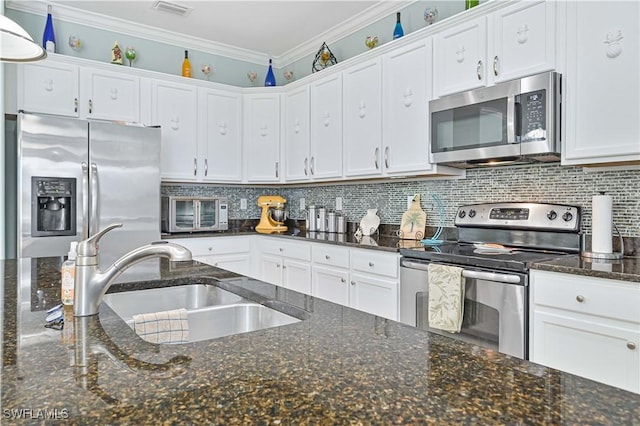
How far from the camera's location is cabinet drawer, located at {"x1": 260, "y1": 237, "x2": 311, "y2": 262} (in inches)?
139

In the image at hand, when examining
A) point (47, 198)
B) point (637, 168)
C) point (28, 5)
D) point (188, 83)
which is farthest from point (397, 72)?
point (28, 5)

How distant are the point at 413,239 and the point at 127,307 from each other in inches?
87.3

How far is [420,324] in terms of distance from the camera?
2.53 metres

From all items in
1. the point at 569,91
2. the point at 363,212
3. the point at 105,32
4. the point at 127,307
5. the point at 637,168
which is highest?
the point at 105,32

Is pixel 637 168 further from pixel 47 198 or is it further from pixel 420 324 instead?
pixel 47 198

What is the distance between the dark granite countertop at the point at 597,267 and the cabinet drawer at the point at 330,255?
143cm

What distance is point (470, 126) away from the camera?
2.58 metres

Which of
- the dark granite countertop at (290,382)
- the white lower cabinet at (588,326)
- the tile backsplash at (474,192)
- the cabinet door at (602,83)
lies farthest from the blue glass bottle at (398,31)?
the dark granite countertop at (290,382)

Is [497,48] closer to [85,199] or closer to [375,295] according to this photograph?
[375,295]

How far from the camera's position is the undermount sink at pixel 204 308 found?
4.39ft

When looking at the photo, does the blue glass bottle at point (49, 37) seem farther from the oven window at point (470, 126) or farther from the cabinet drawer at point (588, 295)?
the cabinet drawer at point (588, 295)

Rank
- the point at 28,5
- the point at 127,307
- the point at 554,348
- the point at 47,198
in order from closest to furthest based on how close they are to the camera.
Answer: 1. the point at 127,307
2. the point at 554,348
3. the point at 47,198
4. the point at 28,5

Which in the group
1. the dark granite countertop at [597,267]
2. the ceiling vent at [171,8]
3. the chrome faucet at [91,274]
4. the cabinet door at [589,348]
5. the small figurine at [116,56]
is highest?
the ceiling vent at [171,8]

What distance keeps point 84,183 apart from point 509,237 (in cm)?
300
